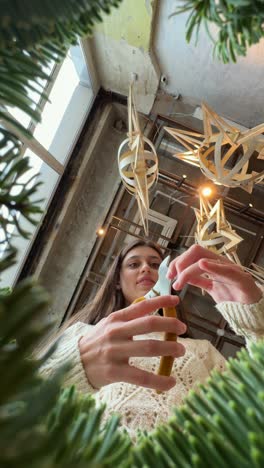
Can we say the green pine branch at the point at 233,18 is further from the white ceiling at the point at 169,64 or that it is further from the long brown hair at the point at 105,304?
the white ceiling at the point at 169,64

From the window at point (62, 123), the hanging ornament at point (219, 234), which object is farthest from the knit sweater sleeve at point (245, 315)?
the window at point (62, 123)

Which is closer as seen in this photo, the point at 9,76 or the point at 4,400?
the point at 4,400

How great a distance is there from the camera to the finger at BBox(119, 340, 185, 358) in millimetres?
369

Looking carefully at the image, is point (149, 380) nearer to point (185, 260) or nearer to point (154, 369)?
point (185, 260)

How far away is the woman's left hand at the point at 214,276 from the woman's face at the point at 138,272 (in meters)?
0.68

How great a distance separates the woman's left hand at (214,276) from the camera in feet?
1.82

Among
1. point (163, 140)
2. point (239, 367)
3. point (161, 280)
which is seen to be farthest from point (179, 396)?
point (163, 140)

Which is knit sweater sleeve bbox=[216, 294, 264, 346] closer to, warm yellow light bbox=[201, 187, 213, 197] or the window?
warm yellow light bbox=[201, 187, 213, 197]

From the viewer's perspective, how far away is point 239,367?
5.9 inches

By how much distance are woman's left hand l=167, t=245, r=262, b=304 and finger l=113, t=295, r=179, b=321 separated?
0.46 feet

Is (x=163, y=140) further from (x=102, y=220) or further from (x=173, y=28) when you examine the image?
(x=173, y=28)

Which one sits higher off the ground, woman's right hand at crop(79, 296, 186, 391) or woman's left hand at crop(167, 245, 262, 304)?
woman's left hand at crop(167, 245, 262, 304)

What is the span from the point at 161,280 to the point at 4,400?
53 cm

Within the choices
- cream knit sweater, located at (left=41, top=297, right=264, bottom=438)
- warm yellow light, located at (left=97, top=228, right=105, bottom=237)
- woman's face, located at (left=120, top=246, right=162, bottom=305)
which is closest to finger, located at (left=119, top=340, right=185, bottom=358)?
cream knit sweater, located at (left=41, top=297, right=264, bottom=438)
